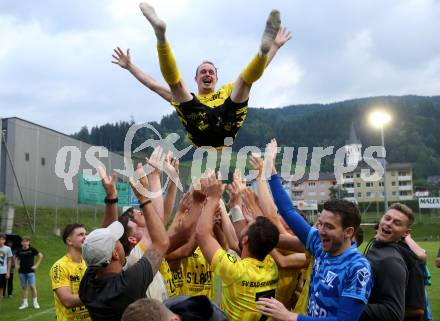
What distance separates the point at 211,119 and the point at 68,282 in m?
2.31

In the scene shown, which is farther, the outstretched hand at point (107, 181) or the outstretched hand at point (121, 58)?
the outstretched hand at point (121, 58)

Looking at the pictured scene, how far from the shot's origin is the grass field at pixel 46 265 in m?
11.7

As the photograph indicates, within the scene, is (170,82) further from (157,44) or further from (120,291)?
(120,291)

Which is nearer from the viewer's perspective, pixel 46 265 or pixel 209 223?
pixel 209 223

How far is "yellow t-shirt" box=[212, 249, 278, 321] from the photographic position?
3.88 metres

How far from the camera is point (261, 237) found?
12.9 feet

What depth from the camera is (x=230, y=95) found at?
18.8 feet

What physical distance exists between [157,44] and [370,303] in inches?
123

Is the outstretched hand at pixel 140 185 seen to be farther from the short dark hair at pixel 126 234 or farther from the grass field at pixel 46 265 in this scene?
the grass field at pixel 46 265

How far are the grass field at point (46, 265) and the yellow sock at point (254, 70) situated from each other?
24.1 ft

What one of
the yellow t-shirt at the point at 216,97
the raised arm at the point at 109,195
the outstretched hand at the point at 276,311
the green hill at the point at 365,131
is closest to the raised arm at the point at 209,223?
the outstretched hand at the point at 276,311

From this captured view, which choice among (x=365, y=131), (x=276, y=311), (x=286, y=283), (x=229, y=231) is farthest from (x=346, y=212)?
(x=365, y=131)

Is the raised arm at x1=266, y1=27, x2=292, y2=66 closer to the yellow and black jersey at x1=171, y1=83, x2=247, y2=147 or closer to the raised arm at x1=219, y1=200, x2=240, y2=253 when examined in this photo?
the yellow and black jersey at x1=171, y1=83, x2=247, y2=147

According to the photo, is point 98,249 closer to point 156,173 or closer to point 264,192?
point 156,173
